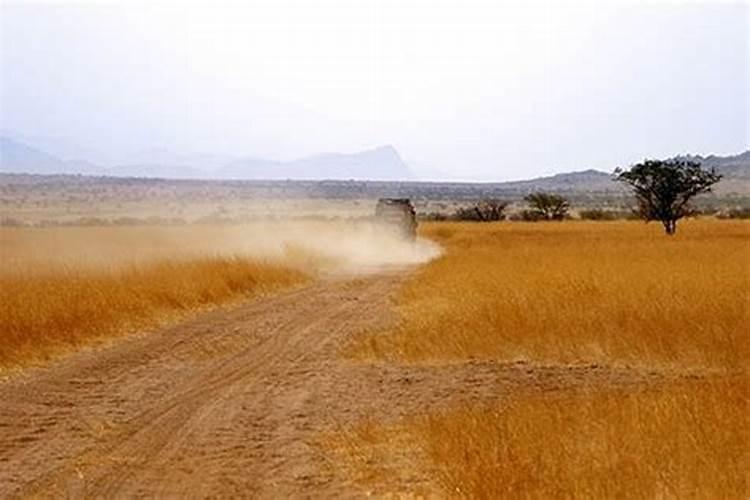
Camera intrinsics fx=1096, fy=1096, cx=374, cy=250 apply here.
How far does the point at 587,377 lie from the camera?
12.4 meters

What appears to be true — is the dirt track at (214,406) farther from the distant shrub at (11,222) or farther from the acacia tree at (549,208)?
the acacia tree at (549,208)

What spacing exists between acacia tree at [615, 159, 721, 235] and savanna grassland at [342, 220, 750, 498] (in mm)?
23707

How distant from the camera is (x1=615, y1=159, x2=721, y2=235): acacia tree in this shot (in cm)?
4884

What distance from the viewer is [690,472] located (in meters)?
7.51

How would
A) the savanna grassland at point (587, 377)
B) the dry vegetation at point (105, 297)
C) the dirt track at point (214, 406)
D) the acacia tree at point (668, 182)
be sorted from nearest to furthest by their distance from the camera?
the savanna grassland at point (587, 377), the dirt track at point (214, 406), the dry vegetation at point (105, 297), the acacia tree at point (668, 182)

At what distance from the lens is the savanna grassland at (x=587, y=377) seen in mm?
7672

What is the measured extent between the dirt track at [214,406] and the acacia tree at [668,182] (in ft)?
114

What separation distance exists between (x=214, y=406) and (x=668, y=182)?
4093 centimetres

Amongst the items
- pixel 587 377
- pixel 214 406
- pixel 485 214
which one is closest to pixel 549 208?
pixel 485 214

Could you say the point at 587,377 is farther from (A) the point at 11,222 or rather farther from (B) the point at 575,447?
(A) the point at 11,222

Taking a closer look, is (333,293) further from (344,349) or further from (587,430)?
(587,430)

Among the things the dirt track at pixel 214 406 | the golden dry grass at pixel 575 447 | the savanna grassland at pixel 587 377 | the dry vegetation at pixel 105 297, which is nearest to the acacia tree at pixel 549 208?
the dry vegetation at pixel 105 297

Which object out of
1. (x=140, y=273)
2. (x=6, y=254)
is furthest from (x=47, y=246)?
(x=140, y=273)

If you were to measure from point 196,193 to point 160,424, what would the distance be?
161 metres
